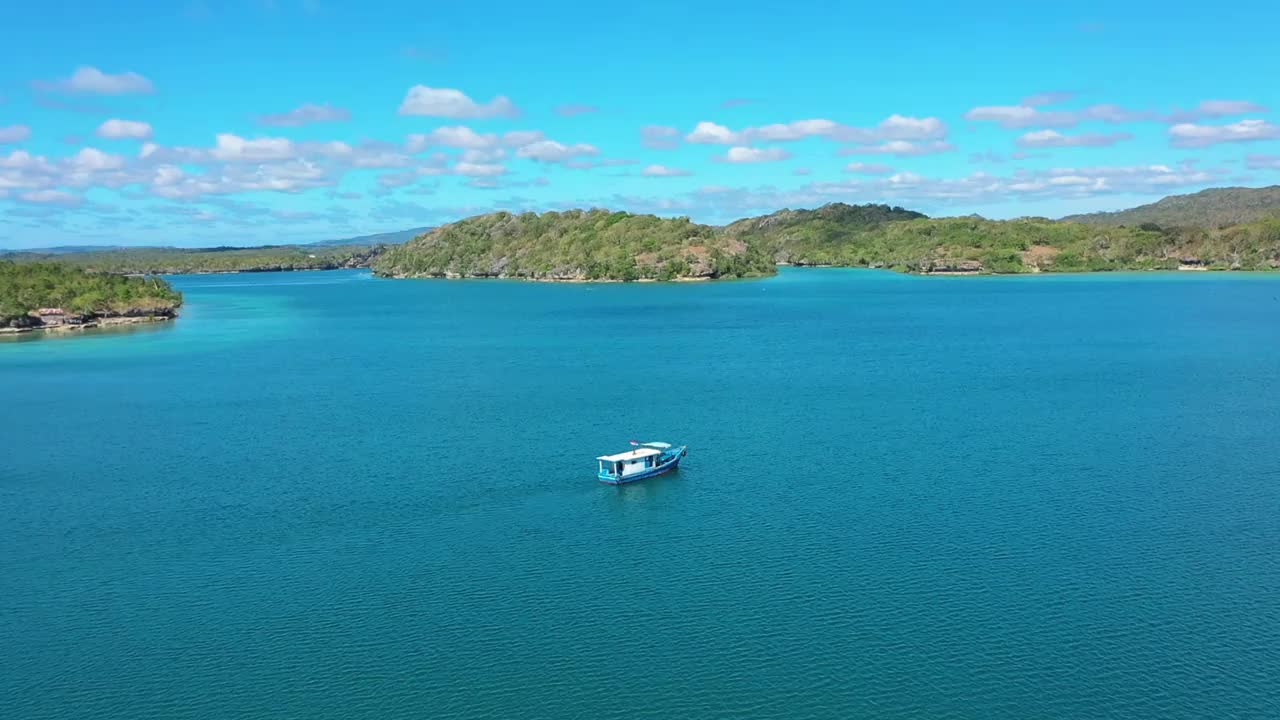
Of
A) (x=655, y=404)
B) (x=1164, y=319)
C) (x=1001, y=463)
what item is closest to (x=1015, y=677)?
(x=1001, y=463)

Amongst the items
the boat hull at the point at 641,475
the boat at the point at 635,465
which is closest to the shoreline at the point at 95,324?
the boat at the point at 635,465

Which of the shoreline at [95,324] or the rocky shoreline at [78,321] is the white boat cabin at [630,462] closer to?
the shoreline at [95,324]

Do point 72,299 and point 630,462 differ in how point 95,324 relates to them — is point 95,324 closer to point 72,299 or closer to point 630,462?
point 72,299

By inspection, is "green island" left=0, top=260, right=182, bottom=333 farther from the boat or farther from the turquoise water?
the boat

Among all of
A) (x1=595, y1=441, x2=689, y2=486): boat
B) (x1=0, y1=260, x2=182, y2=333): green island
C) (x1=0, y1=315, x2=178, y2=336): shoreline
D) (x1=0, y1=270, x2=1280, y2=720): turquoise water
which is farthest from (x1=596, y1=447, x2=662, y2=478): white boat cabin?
(x1=0, y1=260, x2=182, y2=333): green island

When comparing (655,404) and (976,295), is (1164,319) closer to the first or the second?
(976,295)

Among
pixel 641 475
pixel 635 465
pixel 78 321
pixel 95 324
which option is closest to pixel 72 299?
pixel 78 321
